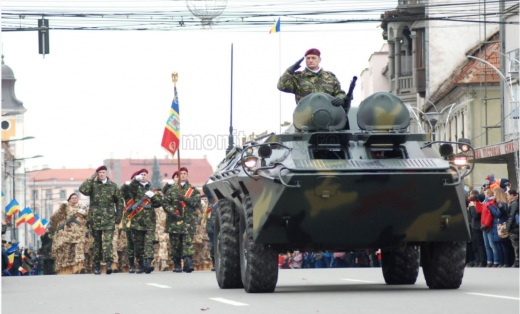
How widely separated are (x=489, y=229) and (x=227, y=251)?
8.94 m

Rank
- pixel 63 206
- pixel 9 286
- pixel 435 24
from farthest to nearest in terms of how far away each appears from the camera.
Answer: pixel 435 24 → pixel 63 206 → pixel 9 286

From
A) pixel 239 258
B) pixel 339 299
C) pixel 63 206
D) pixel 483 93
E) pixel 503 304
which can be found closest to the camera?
pixel 503 304

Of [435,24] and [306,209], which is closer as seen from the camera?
[306,209]

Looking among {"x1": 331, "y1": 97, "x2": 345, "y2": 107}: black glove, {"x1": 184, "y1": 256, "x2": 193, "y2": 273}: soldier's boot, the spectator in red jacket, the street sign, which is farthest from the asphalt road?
the street sign

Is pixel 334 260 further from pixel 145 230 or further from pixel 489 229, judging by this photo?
pixel 145 230

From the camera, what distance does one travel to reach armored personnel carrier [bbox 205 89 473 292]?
1145cm

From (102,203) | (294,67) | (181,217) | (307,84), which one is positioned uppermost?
(294,67)

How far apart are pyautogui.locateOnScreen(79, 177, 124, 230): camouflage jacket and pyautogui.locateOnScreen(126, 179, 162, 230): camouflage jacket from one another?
33cm

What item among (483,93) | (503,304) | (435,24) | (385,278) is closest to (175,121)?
(385,278)

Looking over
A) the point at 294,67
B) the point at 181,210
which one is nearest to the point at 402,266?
the point at 294,67

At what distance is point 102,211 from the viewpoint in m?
20.7

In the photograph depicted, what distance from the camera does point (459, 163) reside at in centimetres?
1173

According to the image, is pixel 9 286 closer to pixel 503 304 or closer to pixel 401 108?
pixel 401 108

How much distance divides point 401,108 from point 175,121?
14.4 meters
